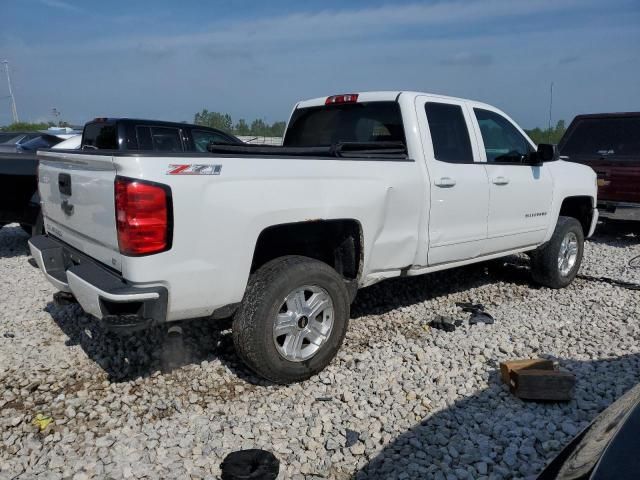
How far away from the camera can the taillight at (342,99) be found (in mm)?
4746

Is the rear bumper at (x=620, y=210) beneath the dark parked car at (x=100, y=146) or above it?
beneath

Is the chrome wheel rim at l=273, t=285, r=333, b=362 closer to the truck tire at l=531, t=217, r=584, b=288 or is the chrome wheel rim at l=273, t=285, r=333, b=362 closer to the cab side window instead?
the cab side window

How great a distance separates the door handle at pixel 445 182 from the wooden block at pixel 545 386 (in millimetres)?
1592

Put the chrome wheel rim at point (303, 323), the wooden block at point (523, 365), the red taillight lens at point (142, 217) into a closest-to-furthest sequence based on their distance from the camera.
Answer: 1. the red taillight lens at point (142, 217)
2. the chrome wheel rim at point (303, 323)
3. the wooden block at point (523, 365)

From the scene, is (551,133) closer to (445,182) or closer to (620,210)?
(620,210)

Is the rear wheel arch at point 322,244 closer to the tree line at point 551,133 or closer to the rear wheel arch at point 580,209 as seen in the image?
the rear wheel arch at point 580,209

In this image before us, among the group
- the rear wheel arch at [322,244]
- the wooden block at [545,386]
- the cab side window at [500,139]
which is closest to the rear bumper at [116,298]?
the rear wheel arch at [322,244]

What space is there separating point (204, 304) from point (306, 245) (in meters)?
1.08

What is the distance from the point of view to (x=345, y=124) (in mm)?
4848

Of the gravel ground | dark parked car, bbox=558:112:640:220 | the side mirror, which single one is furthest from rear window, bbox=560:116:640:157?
the gravel ground

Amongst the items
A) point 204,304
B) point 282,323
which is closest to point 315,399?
point 282,323

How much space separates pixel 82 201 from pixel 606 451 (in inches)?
118

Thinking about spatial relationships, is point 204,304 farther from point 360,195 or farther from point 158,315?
point 360,195

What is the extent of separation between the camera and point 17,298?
542cm
